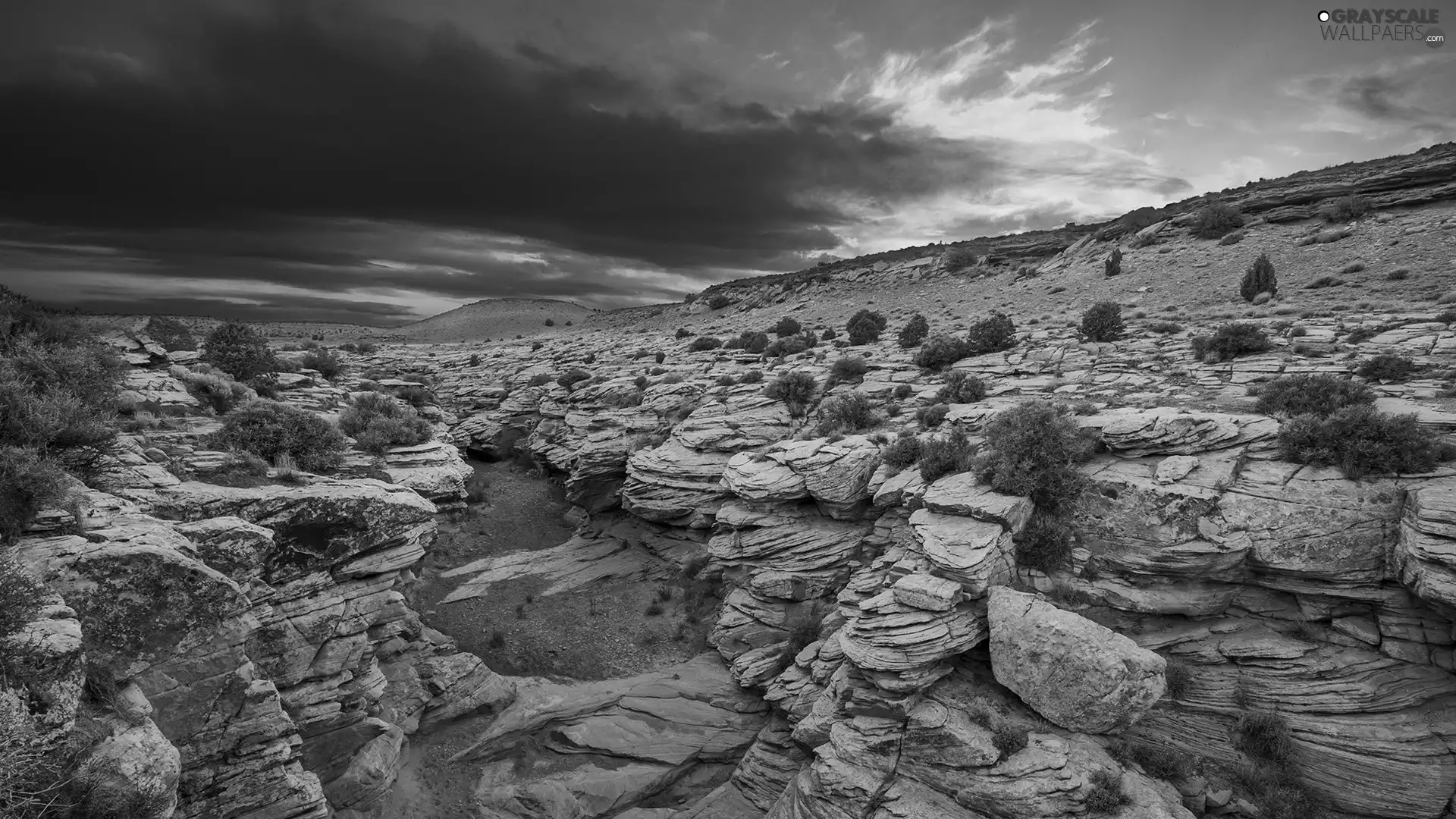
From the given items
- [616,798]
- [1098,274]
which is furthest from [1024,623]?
[1098,274]

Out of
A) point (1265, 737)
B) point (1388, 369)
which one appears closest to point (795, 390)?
point (1265, 737)

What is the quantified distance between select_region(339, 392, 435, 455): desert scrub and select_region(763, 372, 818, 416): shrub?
639 inches

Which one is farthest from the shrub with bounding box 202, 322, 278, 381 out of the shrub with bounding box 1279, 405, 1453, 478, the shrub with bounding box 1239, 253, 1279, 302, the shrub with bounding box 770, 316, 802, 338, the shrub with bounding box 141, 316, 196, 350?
the shrub with bounding box 1239, 253, 1279, 302

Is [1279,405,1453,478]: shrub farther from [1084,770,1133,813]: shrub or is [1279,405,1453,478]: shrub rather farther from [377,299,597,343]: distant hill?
[377,299,597,343]: distant hill

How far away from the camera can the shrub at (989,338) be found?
2962 centimetres

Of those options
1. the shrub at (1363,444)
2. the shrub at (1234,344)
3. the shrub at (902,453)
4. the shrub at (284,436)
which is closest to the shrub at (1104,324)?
the shrub at (1234,344)

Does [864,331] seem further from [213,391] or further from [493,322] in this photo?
[493,322]

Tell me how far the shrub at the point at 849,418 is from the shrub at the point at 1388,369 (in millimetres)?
15098

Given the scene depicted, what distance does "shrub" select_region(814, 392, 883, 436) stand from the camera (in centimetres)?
2417

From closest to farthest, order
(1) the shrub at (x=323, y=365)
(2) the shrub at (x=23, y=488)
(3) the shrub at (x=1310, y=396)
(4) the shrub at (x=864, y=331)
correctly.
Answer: (2) the shrub at (x=23, y=488) < (3) the shrub at (x=1310, y=396) < (1) the shrub at (x=323, y=365) < (4) the shrub at (x=864, y=331)

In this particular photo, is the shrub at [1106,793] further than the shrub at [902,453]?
No

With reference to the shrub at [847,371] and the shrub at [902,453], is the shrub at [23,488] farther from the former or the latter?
the shrub at [847,371]

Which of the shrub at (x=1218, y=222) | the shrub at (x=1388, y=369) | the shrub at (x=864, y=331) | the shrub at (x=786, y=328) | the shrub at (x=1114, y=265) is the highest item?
the shrub at (x=1218, y=222)

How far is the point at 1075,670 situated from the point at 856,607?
5.44 meters
